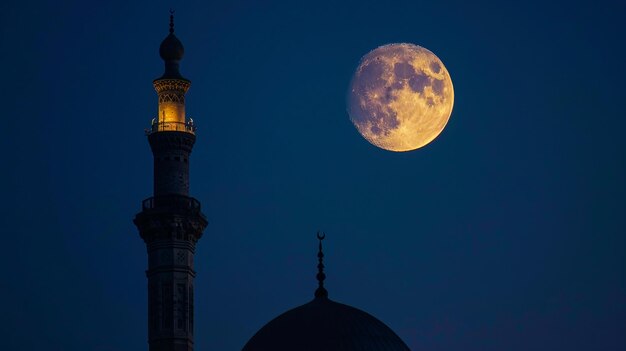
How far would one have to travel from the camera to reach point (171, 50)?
263 feet

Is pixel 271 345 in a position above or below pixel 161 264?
below

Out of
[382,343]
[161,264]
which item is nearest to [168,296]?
[161,264]

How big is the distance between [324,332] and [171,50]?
19121 mm

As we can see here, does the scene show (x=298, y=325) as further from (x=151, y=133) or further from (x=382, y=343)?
(x=151, y=133)

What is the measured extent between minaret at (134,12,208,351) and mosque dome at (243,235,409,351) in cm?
929

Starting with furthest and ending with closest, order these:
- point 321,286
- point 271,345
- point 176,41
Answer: point 176,41
point 321,286
point 271,345

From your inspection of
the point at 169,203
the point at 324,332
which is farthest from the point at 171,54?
the point at 324,332

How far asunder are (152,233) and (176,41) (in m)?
9.35

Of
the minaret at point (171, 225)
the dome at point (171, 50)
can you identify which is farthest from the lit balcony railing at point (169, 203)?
the dome at point (171, 50)

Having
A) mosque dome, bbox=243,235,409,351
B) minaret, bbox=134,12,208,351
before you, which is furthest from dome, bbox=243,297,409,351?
minaret, bbox=134,12,208,351

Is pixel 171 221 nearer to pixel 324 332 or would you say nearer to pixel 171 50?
pixel 171 50

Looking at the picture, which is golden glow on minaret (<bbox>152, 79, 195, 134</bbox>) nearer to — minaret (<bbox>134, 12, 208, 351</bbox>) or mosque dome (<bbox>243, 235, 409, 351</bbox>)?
minaret (<bbox>134, 12, 208, 351</bbox>)

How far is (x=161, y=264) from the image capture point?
76.2 meters

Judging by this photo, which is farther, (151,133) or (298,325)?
(151,133)
